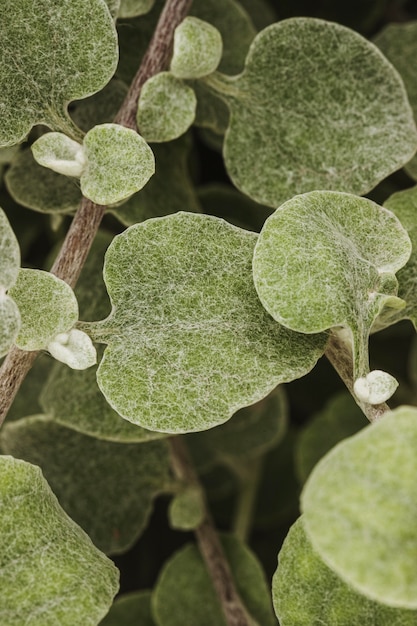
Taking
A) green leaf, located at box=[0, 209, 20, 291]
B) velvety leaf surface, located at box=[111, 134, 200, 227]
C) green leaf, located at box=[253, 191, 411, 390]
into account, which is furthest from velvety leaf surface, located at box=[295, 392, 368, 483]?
green leaf, located at box=[0, 209, 20, 291]

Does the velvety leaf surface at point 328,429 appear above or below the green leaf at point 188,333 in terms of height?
below

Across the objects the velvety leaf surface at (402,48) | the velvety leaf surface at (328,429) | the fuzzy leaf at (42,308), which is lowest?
the velvety leaf surface at (328,429)

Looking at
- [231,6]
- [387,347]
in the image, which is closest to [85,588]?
[231,6]

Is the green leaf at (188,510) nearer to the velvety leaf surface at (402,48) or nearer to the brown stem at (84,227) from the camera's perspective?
the brown stem at (84,227)

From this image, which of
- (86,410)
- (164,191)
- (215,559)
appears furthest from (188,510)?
(164,191)

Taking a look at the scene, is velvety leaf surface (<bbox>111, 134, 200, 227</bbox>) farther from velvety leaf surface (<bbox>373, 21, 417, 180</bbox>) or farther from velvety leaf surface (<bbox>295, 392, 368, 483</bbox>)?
velvety leaf surface (<bbox>295, 392, 368, 483</bbox>)

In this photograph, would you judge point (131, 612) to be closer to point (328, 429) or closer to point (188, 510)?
point (188, 510)

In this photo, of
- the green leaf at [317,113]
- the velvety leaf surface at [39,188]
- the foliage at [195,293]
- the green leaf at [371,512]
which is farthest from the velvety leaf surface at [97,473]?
the green leaf at [371,512]
